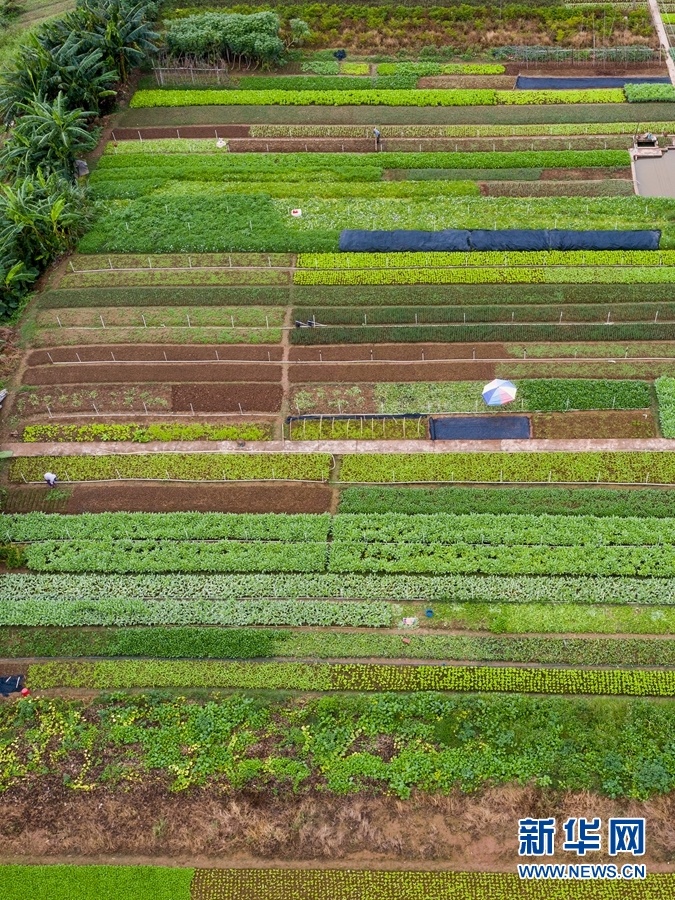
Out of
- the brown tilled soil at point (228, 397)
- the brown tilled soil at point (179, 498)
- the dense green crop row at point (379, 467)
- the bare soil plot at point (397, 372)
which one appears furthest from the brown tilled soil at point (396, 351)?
the brown tilled soil at point (179, 498)

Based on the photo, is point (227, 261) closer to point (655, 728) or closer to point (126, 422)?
point (126, 422)

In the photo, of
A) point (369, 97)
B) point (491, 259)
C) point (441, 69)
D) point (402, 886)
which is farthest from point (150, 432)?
point (441, 69)

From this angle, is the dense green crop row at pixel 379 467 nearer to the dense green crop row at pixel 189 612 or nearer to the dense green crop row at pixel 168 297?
the dense green crop row at pixel 189 612

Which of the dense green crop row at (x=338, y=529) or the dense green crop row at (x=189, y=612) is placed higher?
the dense green crop row at (x=338, y=529)

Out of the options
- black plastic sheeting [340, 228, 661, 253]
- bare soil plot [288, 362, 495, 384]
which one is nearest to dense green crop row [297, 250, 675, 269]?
black plastic sheeting [340, 228, 661, 253]

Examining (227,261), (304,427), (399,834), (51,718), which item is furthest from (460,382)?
(51,718)

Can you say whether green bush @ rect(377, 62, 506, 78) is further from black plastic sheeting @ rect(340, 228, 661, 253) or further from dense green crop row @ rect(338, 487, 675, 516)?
dense green crop row @ rect(338, 487, 675, 516)
